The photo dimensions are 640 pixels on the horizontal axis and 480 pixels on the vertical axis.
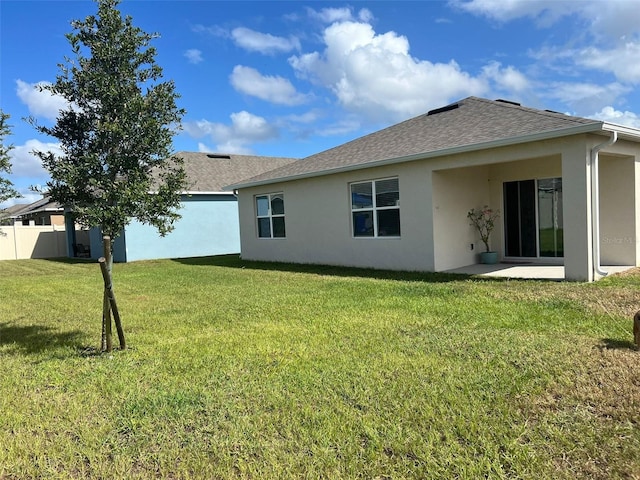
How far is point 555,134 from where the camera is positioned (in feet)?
28.8

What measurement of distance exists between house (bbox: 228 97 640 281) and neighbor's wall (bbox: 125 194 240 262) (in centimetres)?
650

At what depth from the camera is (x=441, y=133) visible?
40.6 feet

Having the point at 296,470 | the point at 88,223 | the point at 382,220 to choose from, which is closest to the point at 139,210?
the point at 88,223

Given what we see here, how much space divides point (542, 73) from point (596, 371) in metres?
17.1

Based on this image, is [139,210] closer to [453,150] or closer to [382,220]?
[453,150]

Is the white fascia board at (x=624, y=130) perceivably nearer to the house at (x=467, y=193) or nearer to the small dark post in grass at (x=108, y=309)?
the house at (x=467, y=193)

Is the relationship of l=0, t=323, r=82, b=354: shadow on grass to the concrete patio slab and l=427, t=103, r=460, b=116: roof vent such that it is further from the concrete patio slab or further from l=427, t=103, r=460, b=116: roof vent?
l=427, t=103, r=460, b=116: roof vent

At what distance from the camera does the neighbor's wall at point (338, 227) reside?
1176cm

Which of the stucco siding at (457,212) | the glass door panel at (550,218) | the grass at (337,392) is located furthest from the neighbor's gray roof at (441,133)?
the grass at (337,392)

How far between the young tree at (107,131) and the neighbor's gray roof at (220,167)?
51.8ft

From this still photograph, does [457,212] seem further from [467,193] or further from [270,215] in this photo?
[270,215]

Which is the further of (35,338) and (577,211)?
(577,211)

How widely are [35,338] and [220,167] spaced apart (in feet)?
61.8

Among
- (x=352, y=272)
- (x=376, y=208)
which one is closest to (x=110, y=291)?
(x=352, y=272)
